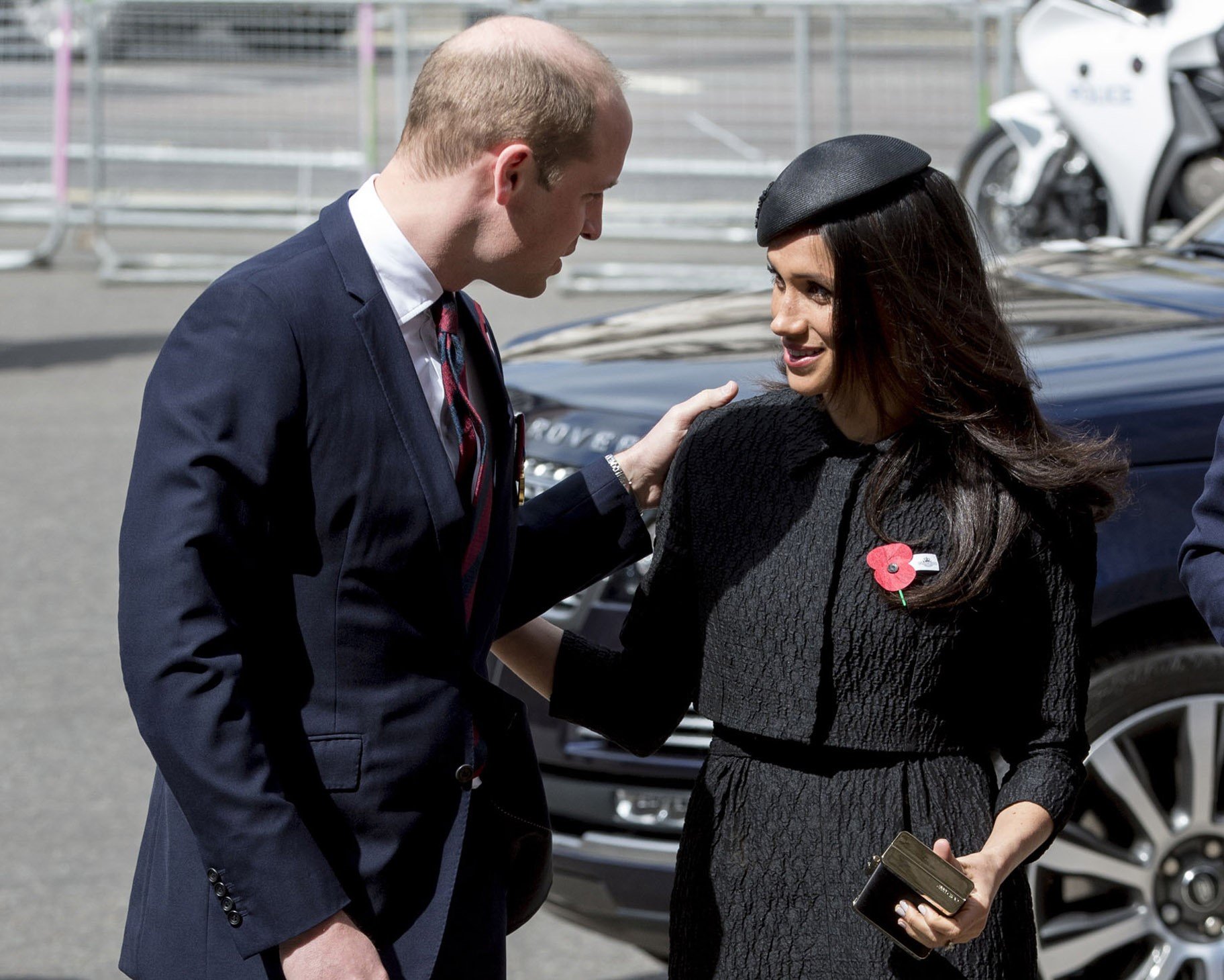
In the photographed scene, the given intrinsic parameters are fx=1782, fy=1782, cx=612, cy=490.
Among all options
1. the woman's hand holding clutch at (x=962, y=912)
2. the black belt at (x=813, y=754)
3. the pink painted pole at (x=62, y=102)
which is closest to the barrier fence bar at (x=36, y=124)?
the pink painted pole at (x=62, y=102)

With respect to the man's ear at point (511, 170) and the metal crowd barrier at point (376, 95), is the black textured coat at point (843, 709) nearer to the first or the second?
the man's ear at point (511, 170)

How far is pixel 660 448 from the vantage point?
261 centimetres

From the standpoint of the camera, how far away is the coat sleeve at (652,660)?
243 centimetres

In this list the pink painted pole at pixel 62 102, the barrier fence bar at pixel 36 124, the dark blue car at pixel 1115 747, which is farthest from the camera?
the barrier fence bar at pixel 36 124

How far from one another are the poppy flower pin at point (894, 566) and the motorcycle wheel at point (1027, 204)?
7.74 m

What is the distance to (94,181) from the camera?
518 inches

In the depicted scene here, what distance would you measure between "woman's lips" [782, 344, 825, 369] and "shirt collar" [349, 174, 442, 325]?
473 millimetres

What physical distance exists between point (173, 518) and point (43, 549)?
522 cm

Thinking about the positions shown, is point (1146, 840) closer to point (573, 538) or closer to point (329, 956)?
point (573, 538)

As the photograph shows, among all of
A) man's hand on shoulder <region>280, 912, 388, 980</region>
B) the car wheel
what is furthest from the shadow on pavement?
man's hand on shoulder <region>280, 912, 388, 980</region>

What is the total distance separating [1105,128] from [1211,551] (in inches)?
282

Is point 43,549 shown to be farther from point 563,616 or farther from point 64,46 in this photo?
point 64,46

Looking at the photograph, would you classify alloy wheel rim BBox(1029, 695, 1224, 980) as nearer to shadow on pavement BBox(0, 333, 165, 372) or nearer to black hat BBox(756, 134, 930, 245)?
black hat BBox(756, 134, 930, 245)

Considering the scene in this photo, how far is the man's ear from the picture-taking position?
2115 millimetres
